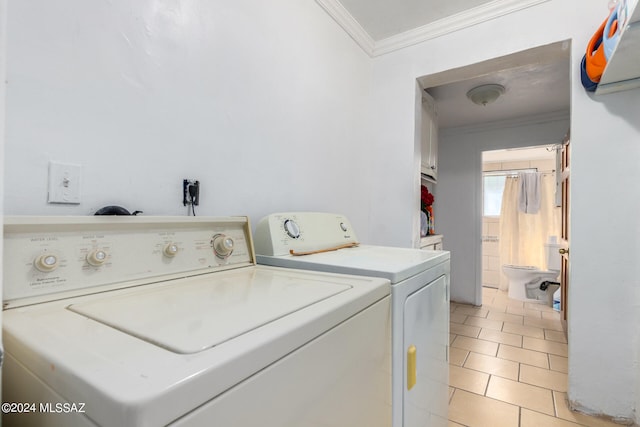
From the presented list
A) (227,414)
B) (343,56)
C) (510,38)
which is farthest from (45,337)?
(510,38)

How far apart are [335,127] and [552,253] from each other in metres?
4.43

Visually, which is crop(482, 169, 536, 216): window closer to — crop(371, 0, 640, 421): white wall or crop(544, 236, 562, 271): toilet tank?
crop(544, 236, 562, 271): toilet tank

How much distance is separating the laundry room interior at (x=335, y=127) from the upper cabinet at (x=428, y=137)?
0.10 ft

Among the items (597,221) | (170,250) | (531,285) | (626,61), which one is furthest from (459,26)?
(531,285)

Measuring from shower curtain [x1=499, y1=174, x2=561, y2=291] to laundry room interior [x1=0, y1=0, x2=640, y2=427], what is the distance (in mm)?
1738

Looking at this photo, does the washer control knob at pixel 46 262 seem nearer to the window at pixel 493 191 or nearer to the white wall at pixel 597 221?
the white wall at pixel 597 221

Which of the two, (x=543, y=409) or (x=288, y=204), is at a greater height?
(x=288, y=204)

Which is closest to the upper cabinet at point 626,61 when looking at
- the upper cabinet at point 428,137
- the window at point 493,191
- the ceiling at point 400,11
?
the ceiling at point 400,11

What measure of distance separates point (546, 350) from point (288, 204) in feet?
8.45

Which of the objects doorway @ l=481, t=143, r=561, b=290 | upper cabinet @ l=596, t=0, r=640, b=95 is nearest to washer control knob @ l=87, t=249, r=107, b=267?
upper cabinet @ l=596, t=0, r=640, b=95

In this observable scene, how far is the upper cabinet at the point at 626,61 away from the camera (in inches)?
42.8

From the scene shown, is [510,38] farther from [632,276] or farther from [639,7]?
[632,276]

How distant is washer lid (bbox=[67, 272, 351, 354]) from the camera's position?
49cm

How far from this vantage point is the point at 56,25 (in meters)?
0.84
